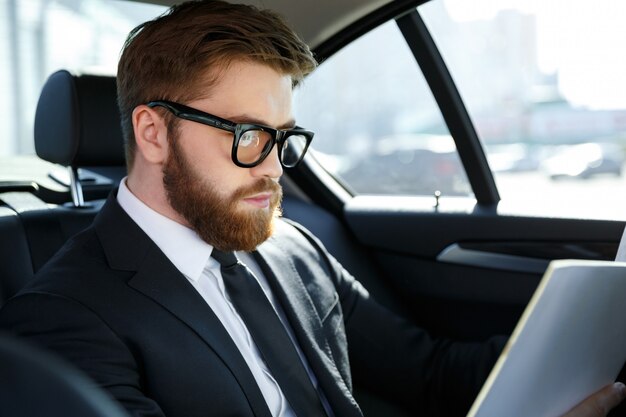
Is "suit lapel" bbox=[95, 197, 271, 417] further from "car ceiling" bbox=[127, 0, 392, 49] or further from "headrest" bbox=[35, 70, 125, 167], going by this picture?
"car ceiling" bbox=[127, 0, 392, 49]

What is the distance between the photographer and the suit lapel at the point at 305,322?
1605 mm

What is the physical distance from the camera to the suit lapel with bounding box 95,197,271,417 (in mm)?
1412

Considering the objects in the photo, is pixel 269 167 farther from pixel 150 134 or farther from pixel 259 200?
pixel 150 134

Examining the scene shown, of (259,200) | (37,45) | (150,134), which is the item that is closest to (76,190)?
(150,134)

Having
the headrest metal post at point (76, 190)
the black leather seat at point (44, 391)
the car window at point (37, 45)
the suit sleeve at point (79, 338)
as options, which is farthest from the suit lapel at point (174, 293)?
the car window at point (37, 45)

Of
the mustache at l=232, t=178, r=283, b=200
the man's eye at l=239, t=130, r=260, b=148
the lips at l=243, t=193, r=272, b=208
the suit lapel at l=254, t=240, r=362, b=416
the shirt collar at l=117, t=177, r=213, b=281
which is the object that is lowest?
the suit lapel at l=254, t=240, r=362, b=416

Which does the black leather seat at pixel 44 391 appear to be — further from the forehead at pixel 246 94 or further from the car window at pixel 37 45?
the car window at pixel 37 45

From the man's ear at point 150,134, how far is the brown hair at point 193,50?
0.02 meters

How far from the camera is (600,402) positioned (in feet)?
4.25

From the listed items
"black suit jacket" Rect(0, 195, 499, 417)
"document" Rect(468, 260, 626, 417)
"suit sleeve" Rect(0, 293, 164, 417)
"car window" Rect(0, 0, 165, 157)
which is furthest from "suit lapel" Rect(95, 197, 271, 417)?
"car window" Rect(0, 0, 165, 157)

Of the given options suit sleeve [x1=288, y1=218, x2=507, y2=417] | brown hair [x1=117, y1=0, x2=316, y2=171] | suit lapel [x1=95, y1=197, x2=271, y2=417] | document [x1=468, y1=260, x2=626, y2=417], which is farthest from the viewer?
suit sleeve [x1=288, y1=218, x2=507, y2=417]

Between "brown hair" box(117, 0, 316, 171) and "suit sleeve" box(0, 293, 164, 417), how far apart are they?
1.29ft

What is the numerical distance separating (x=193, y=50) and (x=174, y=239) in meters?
0.35

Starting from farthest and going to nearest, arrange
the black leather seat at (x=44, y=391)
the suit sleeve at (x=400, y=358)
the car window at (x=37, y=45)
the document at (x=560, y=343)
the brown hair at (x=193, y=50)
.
Answer: the car window at (x=37, y=45) < the suit sleeve at (x=400, y=358) < the brown hair at (x=193, y=50) < the document at (x=560, y=343) < the black leather seat at (x=44, y=391)
